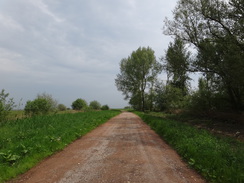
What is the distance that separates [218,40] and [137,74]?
115 feet

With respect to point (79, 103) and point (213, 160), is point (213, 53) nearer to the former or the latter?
point (213, 160)

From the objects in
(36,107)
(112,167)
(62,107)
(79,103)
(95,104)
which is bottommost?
(112,167)

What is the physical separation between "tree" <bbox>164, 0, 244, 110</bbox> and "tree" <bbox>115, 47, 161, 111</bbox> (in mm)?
27846

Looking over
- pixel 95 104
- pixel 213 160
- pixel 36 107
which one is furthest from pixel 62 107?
pixel 213 160

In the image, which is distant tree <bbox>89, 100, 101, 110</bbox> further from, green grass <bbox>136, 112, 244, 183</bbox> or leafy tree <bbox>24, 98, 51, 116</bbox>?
green grass <bbox>136, 112, 244, 183</bbox>

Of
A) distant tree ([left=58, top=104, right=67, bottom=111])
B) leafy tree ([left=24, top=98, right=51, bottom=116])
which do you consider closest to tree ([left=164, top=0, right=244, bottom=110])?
leafy tree ([left=24, top=98, right=51, bottom=116])

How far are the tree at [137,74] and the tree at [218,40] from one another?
27.8 meters

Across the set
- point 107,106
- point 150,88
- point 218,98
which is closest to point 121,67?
point 150,88

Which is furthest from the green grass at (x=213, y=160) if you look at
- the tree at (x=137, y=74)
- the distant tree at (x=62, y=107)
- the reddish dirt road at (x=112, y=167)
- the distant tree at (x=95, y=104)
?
the distant tree at (x=95, y=104)

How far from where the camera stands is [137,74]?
173 feet

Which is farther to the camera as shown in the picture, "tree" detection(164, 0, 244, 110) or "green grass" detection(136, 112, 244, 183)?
"tree" detection(164, 0, 244, 110)

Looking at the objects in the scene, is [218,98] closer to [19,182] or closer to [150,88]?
[19,182]

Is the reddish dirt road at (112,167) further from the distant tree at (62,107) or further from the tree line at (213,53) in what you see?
the distant tree at (62,107)

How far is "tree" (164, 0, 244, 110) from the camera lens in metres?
15.7
